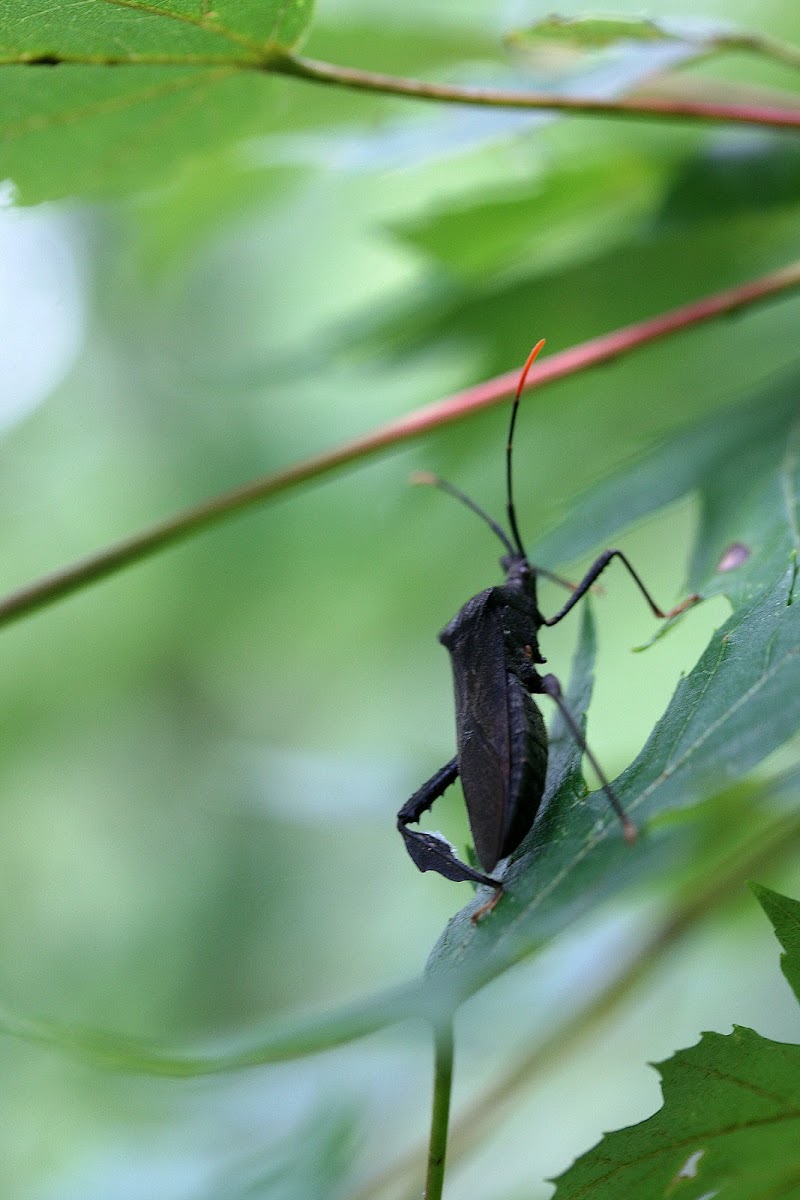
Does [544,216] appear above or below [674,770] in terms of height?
above

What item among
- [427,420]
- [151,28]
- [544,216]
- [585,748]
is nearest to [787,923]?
[585,748]

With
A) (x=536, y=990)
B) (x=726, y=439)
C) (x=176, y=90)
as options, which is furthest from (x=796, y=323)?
(x=536, y=990)

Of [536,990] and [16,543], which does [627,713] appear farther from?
[16,543]

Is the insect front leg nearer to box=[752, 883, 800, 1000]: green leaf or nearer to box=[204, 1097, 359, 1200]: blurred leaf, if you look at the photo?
box=[752, 883, 800, 1000]: green leaf

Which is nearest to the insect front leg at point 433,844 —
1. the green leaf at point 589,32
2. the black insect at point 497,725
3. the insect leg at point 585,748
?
the black insect at point 497,725

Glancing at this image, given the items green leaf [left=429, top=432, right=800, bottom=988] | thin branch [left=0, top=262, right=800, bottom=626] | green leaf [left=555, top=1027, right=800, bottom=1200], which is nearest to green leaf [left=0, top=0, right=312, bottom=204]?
thin branch [left=0, top=262, right=800, bottom=626]

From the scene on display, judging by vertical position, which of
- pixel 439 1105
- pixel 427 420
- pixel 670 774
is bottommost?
pixel 439 1105

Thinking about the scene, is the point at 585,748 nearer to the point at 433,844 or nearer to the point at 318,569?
the point at 433,844
